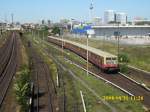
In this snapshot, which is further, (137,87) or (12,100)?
(137,87)

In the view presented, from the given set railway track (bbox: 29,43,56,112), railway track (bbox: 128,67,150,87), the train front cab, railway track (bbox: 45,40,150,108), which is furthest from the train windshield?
railway track (bbox: 29,43,56,112)

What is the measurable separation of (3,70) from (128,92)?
25.4 m

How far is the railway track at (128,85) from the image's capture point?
105ft

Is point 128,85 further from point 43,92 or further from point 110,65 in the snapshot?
point 43,92

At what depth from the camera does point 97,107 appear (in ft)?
90.2

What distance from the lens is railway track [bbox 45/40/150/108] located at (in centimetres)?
3210

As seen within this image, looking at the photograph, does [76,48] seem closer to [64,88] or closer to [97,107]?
[64,88]

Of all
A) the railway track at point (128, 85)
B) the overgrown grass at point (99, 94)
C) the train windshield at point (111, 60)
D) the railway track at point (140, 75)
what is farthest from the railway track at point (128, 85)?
the train windshield at point (111, 60)

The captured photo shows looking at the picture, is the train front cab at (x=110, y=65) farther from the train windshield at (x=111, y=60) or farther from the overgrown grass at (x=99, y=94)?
the overgrown grass at (x=99, y=94)

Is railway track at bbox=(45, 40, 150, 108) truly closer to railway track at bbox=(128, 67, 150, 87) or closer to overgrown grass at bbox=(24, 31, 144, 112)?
overgrown grass at bbox=(24, 31, 144, 112)

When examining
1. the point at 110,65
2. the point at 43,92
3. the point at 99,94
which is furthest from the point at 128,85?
→ the point at 43,92

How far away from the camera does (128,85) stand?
37250mm

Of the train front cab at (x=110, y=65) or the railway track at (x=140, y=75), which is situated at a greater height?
the train front cab at (x=110, y=65)

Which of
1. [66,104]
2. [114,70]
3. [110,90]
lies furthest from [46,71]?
[66,104]
